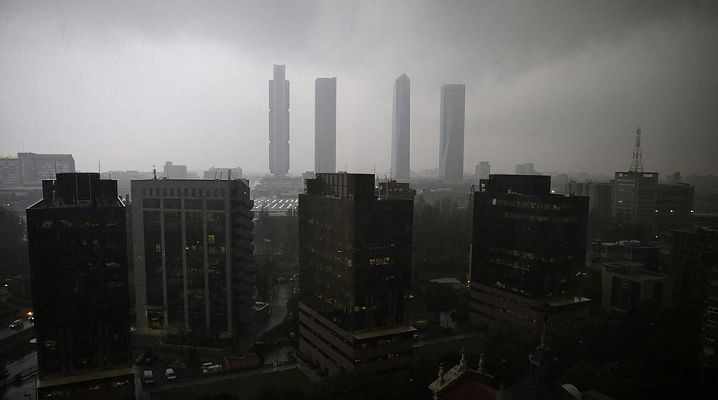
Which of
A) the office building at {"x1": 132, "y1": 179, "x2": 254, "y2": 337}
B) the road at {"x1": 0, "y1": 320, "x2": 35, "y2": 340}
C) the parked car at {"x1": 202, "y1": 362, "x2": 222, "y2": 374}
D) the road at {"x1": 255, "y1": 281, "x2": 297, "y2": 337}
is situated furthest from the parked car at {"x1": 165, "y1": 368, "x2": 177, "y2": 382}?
the road at {"x1": 0, "y1": 320, "x2": 35, "y2": 340}

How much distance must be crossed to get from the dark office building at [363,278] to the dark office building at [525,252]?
27.5ft

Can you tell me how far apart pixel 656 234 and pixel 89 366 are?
53.0 meters

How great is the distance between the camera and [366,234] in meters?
21.2

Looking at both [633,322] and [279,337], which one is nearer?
[633,322]

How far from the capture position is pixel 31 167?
50.1m

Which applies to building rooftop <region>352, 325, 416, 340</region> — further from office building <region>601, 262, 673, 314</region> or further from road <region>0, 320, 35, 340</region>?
road <region>0, 320, 35, 340</region>

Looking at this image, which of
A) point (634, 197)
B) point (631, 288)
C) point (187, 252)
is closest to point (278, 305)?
point (187, 252)

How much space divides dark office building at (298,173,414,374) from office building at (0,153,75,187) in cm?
3862

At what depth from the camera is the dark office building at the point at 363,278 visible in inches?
827

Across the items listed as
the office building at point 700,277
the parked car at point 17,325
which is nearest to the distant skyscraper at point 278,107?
the parked car at point 17,325

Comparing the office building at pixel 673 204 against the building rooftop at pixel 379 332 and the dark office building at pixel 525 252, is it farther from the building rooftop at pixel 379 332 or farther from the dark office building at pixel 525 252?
the building rooftop at pixel 379 332

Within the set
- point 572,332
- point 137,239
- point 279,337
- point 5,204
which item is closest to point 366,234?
point 279,337

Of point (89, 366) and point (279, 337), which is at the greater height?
point (89, 366)

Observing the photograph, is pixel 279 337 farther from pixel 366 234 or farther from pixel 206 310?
pixel 366 234
